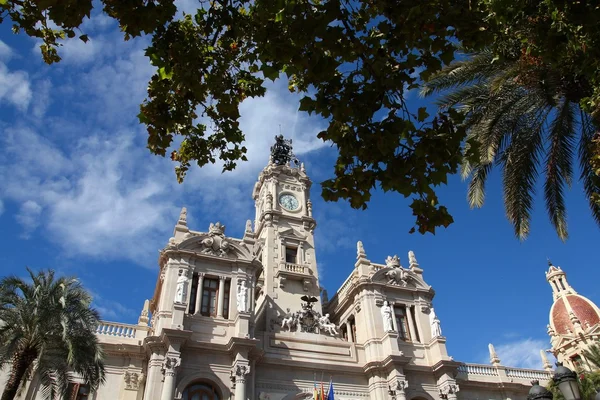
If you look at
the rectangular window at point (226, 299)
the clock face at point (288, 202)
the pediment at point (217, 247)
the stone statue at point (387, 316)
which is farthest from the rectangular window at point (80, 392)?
the clock face at point (288, 202)

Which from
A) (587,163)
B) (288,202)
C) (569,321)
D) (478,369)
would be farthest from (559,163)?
(569,321)

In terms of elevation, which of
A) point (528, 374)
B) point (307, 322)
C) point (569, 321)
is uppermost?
point (569, 321)

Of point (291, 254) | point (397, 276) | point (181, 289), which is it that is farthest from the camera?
point (291, 254)

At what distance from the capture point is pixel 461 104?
45.7 feet

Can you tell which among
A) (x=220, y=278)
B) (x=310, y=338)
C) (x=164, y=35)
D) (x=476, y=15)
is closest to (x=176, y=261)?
(x=220, y=278)

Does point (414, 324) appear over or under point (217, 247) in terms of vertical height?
under

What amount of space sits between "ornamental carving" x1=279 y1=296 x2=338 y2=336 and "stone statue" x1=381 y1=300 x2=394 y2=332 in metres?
2.72

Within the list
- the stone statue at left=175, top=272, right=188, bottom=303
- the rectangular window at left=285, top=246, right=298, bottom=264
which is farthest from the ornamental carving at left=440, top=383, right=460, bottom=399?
the stone statue at left=175, top=272, right=188, bottom=303

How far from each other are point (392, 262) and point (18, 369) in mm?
20636

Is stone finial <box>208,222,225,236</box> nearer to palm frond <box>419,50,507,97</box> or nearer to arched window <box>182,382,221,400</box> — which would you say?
arched window <box>182,382,221,400</box>

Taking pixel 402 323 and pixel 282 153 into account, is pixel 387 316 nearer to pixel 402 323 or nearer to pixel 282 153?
pixel 402 323

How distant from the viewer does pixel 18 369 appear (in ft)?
49.9

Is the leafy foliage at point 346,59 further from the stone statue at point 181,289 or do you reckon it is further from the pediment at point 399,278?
the pediment at point 399,278

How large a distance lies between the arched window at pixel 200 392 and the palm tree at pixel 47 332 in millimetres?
5724
